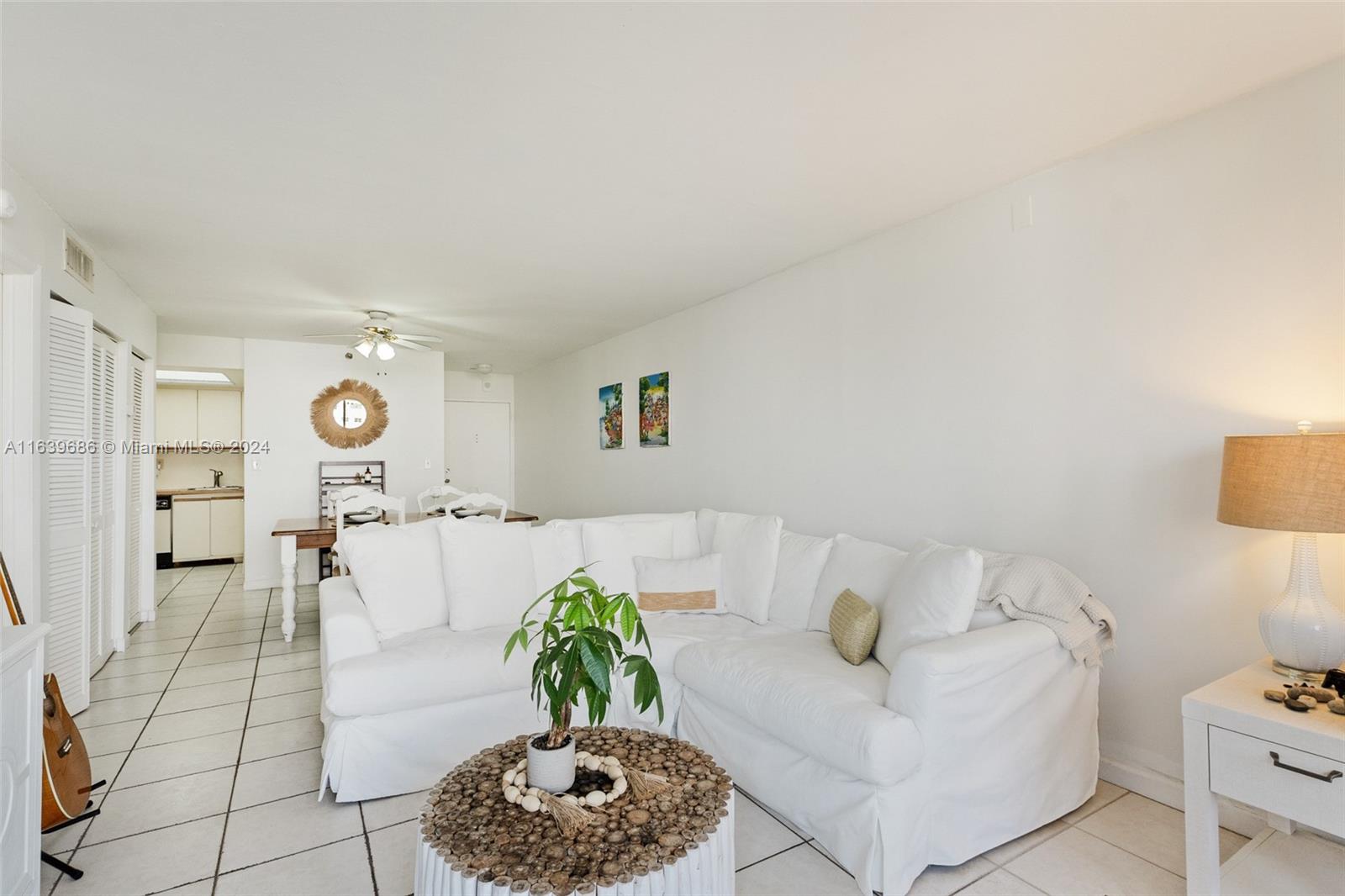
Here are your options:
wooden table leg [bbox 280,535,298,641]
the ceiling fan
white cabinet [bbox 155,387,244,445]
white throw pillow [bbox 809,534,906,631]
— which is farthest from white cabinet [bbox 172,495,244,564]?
white throw pillow [bbox 809,534,906,631]

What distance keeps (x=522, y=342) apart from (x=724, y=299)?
8.36 feet

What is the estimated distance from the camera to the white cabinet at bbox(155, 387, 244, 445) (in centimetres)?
770

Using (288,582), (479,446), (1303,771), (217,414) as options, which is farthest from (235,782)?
(217,414)

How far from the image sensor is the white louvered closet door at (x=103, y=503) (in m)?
3.64

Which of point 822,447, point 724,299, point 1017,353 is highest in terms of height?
point 724,299

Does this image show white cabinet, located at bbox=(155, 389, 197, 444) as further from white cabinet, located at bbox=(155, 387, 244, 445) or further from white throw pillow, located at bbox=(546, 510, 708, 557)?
white throw pillow, located at bbox=(546, 510, 708, 557)

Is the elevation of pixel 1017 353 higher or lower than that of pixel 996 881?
higher

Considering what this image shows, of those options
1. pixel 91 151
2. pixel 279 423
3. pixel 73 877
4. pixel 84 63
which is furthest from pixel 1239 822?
pixel 279 423

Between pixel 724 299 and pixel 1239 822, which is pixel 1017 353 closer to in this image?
pixel 1239 822

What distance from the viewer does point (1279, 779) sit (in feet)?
5.11

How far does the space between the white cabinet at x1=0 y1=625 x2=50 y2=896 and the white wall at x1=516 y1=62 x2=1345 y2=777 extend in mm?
3179

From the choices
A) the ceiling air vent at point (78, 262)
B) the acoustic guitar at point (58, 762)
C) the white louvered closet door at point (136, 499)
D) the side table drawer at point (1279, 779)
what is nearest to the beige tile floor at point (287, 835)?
the acoustic guitar at point (58, 762)

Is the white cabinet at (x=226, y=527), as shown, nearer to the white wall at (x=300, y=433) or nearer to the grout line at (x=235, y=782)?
the white wall at (x=300, y=433)

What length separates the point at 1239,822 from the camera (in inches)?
84.4
